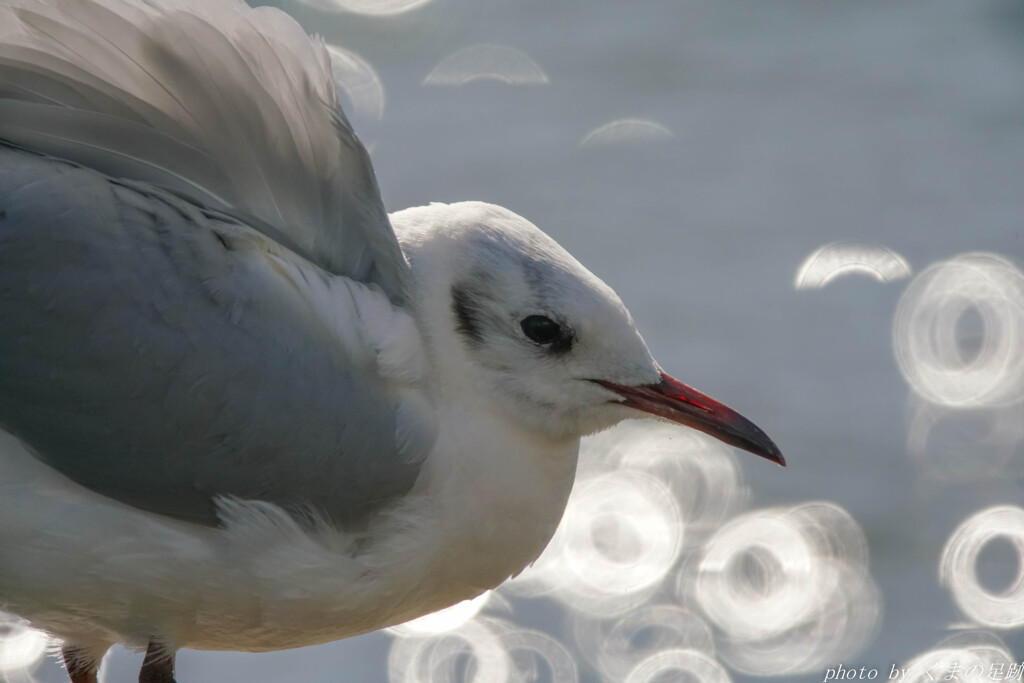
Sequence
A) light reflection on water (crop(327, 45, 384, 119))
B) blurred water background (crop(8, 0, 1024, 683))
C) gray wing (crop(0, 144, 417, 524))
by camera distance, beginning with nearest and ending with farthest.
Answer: gray wing (crop(0, 144, 417, 524)) < blurred water background (crop(8, 0, 1024, 683)) < light reflection on water (crop(327, 45, 384, 119))

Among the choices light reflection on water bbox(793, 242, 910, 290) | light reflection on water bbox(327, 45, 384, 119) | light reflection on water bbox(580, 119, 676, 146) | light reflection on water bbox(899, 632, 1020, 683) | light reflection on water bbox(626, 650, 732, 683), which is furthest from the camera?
light reflection on water bbox(580, 119, 676, 146)

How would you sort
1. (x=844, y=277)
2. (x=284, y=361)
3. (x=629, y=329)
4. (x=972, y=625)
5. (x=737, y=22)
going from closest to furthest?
(x=284, y=361) < (x=629, y=329) < (x=972, y=625) < (x=844, y=277) < (x=737, y=22)

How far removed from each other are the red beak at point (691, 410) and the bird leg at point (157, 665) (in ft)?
2.93

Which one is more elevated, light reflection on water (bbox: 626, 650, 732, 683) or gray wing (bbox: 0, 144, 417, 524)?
light reflection on water (bbox: 626, 650, 732, 683)

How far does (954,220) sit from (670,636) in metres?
2.04

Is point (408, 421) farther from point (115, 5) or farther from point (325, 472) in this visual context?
point (115, 5)

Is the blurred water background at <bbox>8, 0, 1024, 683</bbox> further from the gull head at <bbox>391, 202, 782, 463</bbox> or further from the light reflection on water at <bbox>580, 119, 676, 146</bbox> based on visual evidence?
the gull head at <bbox>391, 202, 782, 463</bbox>

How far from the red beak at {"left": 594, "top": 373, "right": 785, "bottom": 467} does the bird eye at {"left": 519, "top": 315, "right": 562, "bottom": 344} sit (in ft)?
0.40

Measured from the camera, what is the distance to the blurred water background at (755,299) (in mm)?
3809

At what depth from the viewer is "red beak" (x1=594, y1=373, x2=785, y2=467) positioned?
8.15 feet

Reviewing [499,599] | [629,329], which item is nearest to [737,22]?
[499,599]

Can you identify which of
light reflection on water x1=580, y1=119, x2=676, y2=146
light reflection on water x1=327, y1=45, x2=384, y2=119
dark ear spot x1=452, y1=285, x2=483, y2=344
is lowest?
dark ear spot x1=452, y1=285, x2=483, y2=344

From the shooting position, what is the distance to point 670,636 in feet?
12.7

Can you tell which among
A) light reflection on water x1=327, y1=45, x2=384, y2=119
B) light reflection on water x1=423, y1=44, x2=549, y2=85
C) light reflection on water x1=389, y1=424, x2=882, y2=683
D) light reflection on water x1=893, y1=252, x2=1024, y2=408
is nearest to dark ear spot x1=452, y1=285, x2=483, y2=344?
light reflection on water x1=389, y1=424, x2=882, y2=683
